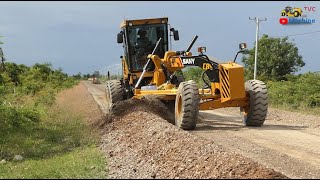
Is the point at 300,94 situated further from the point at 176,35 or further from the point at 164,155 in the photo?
the point at 164,155

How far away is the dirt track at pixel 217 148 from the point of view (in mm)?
6898

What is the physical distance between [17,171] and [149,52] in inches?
345

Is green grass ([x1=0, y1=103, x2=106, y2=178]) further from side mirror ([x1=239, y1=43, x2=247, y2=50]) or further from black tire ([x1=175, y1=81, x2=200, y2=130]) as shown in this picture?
side mirror ([x1=239, y1=43, x2=247, y2=50])

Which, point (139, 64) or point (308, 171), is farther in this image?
point (139, 64)

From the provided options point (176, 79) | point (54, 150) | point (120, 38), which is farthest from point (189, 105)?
point (120, 38)

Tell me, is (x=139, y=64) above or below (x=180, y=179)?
above

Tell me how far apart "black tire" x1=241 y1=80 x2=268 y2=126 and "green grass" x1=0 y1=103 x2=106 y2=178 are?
13.4ft

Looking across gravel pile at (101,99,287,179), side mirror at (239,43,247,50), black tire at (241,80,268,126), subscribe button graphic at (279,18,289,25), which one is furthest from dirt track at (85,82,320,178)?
subscribe button graphic at (279,18,289,25)

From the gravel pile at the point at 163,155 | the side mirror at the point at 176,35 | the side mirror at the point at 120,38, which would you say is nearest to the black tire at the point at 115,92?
the side mirror at the point at 120,38

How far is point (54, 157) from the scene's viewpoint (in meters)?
9.21

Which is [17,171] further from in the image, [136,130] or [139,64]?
[139,64]

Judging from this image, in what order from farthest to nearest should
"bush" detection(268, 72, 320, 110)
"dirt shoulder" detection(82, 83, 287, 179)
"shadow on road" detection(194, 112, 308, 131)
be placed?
"bush" detection(268, 72, 320, 110) → "shadow on road" detection(194, 112, 308, 131) → "dirt shoulder" detection(82, 83, 287, 179)

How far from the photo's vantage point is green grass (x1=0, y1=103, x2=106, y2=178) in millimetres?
7289


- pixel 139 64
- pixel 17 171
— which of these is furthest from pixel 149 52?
pixel 17 171
